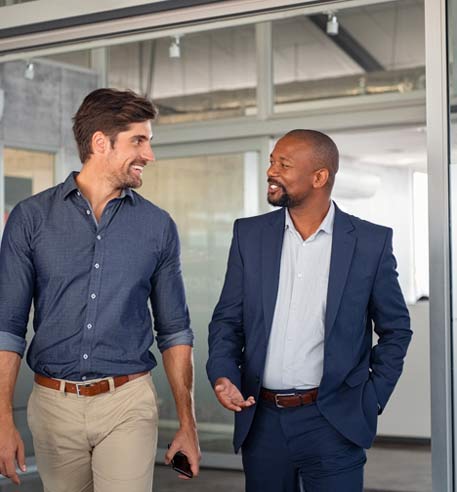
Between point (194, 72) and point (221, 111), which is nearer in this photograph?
point (221, 111)

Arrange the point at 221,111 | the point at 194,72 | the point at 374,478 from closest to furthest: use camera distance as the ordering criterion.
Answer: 1. the point at 374,478
2. the point at 221,111
3. the point at 194,72

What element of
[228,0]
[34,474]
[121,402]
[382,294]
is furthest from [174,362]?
[34,474]

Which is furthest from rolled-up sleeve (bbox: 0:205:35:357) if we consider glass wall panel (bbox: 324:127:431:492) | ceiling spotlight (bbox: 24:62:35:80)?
ceiling spotlight (bbox: 24:62:35:80)

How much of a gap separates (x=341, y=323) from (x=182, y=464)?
0.64 meters

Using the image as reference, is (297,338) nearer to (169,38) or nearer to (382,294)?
(382,294)

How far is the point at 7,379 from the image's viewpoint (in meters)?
2.67

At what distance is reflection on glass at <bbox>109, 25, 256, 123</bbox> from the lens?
633 cm

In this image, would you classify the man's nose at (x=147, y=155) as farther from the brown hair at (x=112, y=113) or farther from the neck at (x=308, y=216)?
the neck at (x=308, y=216)

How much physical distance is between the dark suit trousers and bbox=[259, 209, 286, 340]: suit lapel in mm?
265

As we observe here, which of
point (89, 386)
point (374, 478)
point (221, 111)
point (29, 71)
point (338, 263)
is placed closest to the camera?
point (89, 386)

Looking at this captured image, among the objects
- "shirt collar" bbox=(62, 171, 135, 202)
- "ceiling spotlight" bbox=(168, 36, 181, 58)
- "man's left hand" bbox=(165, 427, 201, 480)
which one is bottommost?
"man's left hand" bbox=(165, 427, 201, 480)

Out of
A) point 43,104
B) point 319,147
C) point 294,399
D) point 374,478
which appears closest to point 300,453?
point 294,399

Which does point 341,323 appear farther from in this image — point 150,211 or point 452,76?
point 452,76

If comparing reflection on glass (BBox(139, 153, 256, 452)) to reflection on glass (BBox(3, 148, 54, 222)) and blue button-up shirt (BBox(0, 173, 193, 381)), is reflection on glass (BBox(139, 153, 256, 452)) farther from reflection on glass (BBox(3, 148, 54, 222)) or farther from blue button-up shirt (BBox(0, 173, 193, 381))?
blue button-up shirt (BBox(0, 173, 193, 381))
